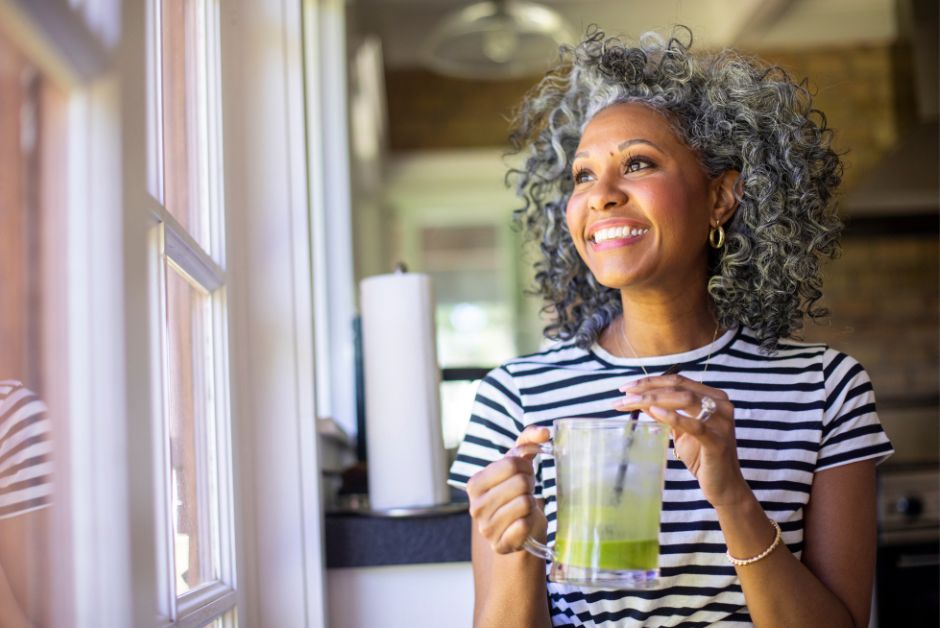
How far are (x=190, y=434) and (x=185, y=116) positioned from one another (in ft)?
1.17

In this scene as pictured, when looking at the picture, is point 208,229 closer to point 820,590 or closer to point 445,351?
point 820,590

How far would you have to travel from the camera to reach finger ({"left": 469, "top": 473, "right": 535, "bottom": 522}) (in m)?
1.03

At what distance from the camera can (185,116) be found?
1.18 meters

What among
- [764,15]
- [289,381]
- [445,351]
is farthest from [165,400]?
[445,351]

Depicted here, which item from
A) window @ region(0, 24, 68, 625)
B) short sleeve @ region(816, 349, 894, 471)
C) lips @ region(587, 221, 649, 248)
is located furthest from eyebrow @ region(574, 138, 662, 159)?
window @ region(0, 24, 68, 625)

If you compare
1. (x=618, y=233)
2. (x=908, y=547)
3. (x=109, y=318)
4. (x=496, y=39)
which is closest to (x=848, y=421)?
(x=618, y=233)

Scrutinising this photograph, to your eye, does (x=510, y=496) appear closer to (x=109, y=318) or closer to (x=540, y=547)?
(x=540, y=547)

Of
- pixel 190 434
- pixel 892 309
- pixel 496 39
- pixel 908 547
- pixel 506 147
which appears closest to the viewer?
pixel 190 434

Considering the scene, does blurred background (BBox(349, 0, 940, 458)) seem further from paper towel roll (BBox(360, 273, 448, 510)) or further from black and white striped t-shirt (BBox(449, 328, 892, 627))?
black and white striped t-shirt (BBox(449, 328, 892, 627))

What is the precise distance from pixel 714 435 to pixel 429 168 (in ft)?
14.8

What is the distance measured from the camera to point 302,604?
4.81ft

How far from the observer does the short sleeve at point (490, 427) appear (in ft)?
4.82

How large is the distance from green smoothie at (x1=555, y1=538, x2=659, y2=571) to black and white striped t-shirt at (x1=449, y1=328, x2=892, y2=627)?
1.35ft

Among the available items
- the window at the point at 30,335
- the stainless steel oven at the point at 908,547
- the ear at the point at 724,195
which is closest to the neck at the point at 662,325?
the ear at the point at 724,195
